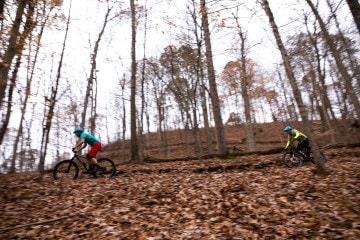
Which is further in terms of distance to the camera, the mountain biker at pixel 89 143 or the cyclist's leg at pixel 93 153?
the cyclist's leg at pixel 93 153

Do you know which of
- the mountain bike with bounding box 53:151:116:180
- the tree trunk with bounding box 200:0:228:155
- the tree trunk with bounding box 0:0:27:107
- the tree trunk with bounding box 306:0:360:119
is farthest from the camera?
the tree trunk with bounding box 306:0:360:119

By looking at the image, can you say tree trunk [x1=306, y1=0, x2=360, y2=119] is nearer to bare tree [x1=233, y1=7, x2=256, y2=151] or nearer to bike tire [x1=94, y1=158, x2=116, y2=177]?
bare tree [x1=233, y1=7, x2=256, y2=151]

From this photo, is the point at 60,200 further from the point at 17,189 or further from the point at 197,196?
the point at 197,196

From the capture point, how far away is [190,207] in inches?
258

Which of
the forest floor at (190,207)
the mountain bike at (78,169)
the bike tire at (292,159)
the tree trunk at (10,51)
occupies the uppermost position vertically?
the tree trunk at (10,51)

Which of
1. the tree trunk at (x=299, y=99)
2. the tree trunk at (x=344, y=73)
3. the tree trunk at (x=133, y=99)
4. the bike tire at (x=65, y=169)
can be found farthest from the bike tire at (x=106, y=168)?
the tree trunk at (x=344, y=73)

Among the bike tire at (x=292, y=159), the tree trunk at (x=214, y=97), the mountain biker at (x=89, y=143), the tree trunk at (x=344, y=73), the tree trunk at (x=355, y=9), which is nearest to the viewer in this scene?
the tree trunk at (x=355, y=9)

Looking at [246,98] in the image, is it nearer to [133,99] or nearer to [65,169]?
[133,99]

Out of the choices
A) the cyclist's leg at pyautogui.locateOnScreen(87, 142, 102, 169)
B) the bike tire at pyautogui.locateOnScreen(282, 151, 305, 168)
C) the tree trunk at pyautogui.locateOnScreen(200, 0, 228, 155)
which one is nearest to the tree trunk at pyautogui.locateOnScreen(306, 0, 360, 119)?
the bike tire at pyautogui.locateOnScreen(282, 151, 305, 168)

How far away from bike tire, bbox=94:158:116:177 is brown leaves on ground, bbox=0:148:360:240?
2.99 feet

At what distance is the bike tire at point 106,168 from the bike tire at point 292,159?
7.05 meters

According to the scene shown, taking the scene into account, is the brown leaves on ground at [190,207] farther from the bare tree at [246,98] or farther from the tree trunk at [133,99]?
the bare tree at [246,98]

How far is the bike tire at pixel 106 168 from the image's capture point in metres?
10.4

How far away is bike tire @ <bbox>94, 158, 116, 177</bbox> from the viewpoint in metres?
10.4
